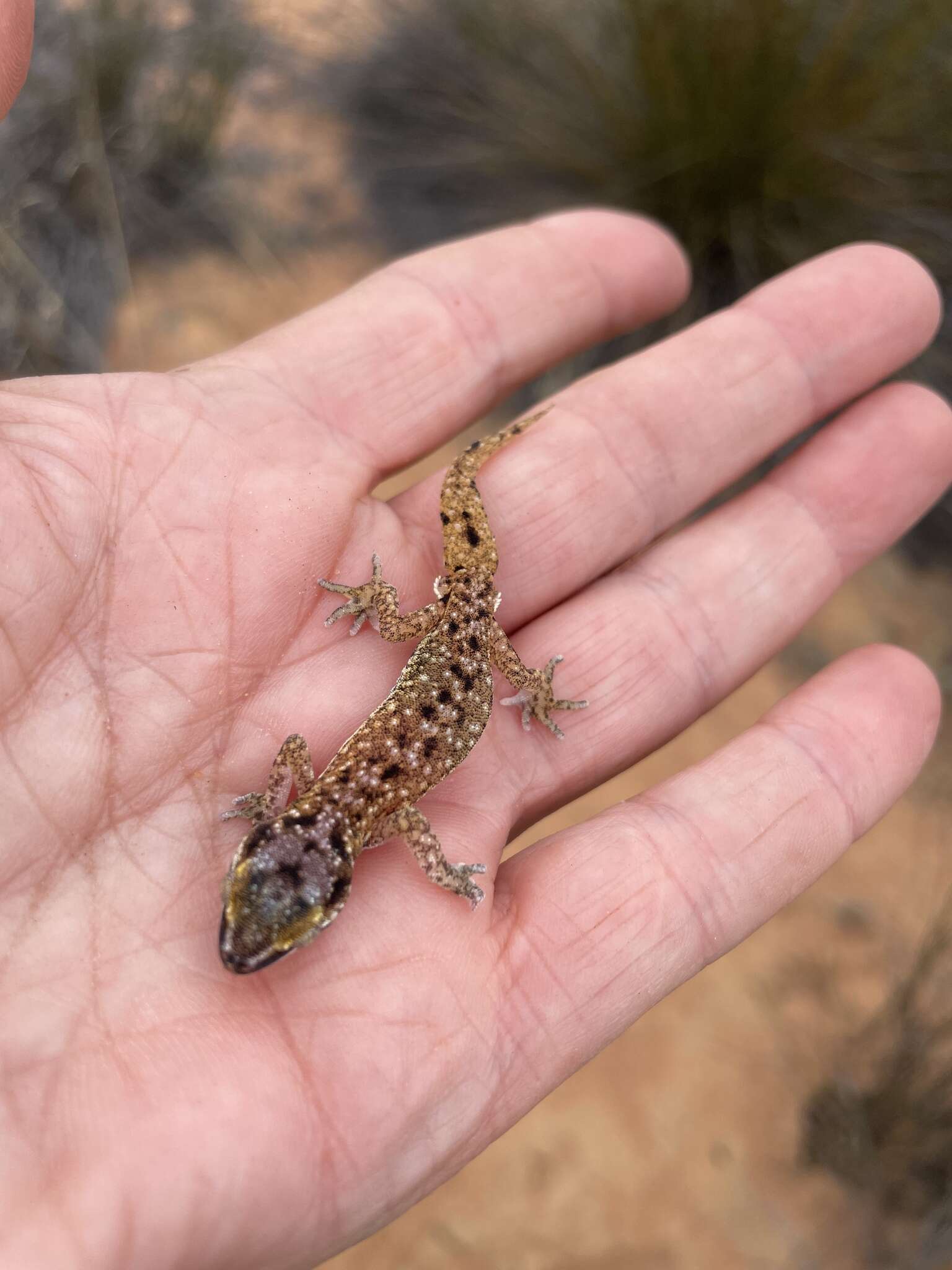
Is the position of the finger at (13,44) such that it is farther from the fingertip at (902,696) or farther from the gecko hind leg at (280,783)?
the fingertip at (902,696)

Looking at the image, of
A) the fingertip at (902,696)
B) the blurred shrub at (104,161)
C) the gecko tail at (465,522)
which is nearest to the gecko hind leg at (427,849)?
the gecko tail at (465,522)

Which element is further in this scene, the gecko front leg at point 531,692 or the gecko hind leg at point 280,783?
the gecko front leg at point 531,692

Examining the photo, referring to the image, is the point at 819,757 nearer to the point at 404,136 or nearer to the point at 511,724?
the point at 511,724

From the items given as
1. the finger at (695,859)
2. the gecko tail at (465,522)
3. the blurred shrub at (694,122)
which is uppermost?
the blurred shrub at (694,122)

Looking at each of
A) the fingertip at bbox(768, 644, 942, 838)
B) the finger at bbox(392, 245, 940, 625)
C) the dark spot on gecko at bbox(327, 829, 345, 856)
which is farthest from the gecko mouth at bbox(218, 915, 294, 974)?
the fingertip at bbox(768, 644, 942, 838)

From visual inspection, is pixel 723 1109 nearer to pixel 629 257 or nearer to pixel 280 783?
pixel 280 783

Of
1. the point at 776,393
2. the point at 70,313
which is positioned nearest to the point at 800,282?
the point at 776,393
